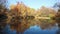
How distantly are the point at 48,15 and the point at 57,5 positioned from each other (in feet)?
0.79

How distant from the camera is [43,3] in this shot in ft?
9.57

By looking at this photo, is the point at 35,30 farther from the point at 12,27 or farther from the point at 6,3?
the point at 6,3

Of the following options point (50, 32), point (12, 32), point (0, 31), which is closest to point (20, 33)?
point (12, 32)

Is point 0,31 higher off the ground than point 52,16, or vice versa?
point 52,16

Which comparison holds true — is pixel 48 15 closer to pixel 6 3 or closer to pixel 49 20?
pixel 49 20

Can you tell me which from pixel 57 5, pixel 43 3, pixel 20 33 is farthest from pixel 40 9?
pixel 20 33

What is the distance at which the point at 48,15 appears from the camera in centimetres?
291

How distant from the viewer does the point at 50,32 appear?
2.86 meters

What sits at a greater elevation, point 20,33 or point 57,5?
point 57,5

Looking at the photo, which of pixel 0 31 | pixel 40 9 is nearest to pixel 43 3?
pixel 40 9

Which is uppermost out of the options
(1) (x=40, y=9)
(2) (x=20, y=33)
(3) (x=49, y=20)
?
(1) (x=40, y=9)

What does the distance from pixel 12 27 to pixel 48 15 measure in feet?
2.25

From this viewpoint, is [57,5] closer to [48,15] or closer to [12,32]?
[48,15]

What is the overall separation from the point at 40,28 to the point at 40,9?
0.34 m
